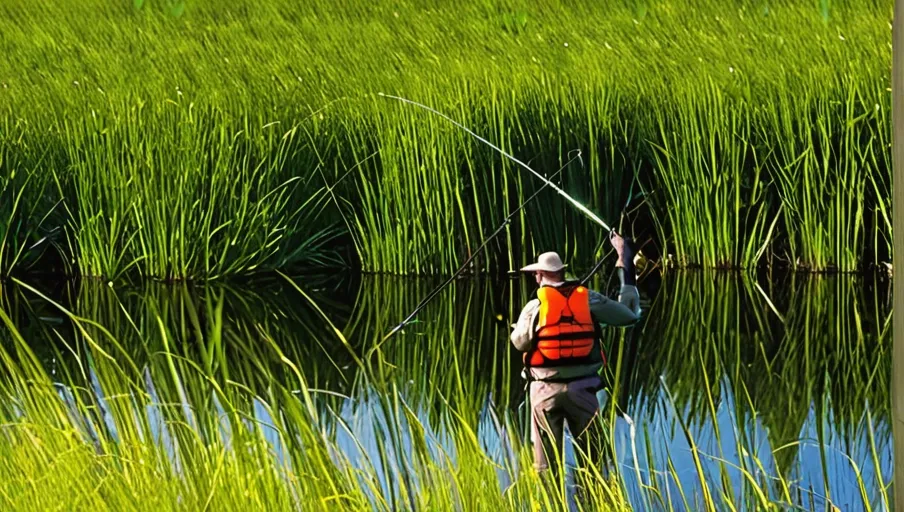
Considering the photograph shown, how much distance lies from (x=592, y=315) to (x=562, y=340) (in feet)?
0.96

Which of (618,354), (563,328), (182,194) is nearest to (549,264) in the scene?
(563,328)

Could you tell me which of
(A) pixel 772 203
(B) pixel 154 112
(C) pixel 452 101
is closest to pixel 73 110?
(B) pixel 154 112

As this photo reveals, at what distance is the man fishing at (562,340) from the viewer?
5473mm

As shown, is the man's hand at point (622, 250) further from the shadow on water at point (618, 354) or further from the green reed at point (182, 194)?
the green reed at point (182, 194)

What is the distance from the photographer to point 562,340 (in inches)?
218

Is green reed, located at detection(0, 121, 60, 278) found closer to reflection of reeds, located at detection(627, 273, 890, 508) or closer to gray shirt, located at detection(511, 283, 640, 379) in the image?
reflection of reeds, located at detection(627, 273, 890, 508)

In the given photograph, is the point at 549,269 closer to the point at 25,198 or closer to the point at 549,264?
the point at 549,264

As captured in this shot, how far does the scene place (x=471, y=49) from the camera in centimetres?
1165

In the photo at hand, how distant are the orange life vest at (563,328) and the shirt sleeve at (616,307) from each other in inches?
6.5

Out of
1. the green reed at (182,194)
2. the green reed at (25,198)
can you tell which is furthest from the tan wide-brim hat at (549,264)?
the green reed at (25,198)

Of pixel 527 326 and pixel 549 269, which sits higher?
pixel 549 269

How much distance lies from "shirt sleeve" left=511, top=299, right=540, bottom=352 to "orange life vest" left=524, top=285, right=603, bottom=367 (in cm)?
3

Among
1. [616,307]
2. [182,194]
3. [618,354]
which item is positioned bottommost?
[618,354]

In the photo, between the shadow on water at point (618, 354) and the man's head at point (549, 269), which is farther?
the man's head at point (549, 269)
